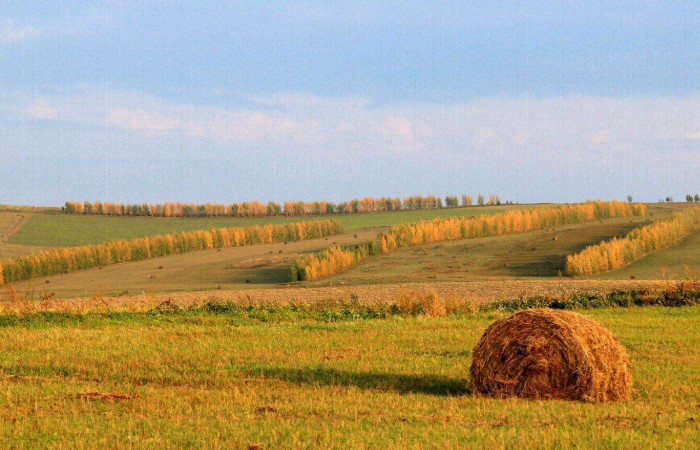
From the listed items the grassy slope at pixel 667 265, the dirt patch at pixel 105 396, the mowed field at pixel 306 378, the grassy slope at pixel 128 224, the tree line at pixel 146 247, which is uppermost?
the grassy slope at pixel 128 224

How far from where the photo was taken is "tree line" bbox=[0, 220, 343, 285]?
59.7 metres

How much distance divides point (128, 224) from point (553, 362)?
81708mm

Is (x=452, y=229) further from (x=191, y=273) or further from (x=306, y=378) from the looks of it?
(x=306, y=378)

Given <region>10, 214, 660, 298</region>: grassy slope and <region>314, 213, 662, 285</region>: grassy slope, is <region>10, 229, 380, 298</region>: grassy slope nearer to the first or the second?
<region>10, 214, 660, 298</region>: grassy slope

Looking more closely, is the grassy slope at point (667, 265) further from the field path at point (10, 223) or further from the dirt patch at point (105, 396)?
the field path at point (10, 223)

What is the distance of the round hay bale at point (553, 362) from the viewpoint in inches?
520

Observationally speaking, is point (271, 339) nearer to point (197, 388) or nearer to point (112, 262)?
point (197, 388)

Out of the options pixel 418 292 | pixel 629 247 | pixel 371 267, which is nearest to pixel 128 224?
pixel 371 267

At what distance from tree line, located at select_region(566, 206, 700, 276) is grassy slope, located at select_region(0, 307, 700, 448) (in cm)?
2098

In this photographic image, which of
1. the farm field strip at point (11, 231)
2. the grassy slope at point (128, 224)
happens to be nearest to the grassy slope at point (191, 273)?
the farm field strip at point (11, 231)

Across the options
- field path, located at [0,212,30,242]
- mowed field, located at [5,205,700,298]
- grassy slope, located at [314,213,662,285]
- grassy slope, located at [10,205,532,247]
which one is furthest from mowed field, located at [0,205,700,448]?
field path, located at [0,212,30,242]

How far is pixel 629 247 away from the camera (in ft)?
158

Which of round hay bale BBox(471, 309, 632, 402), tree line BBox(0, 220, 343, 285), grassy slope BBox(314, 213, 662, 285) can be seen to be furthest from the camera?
tree line BBox(0, 220, 343, 285)

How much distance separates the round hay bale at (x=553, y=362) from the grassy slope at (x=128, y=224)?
6879 cm
